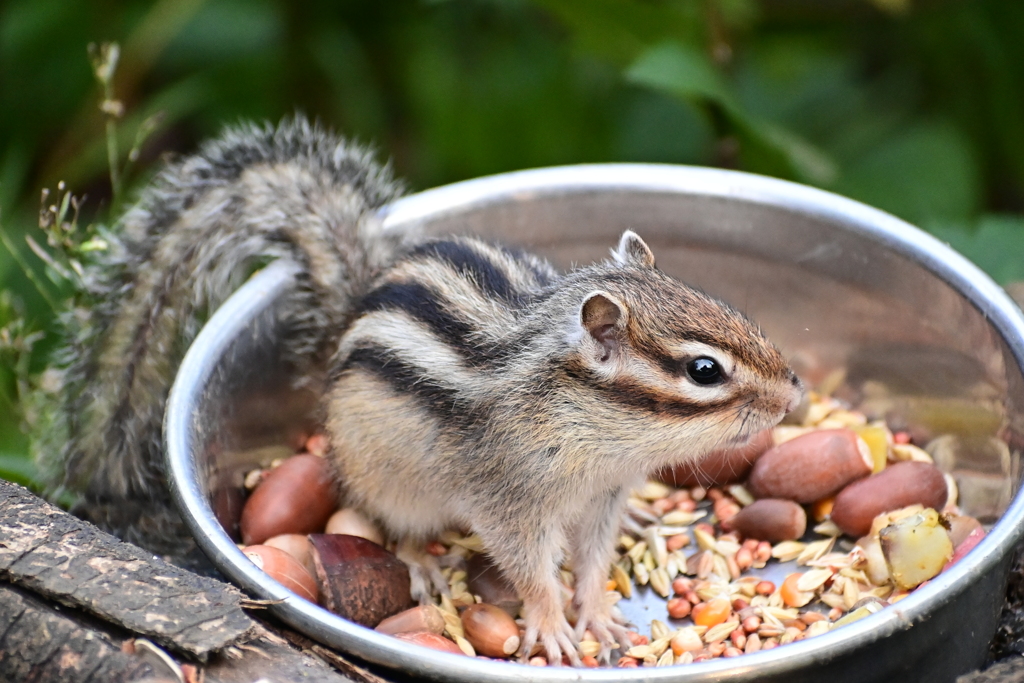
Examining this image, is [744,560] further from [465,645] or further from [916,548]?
[465,645]

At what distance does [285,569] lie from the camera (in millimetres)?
1824

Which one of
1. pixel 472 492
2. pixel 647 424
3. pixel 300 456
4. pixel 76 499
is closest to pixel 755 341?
pixel 647 424

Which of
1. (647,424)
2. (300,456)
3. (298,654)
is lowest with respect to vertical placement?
(298,654)

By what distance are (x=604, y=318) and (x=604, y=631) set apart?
582mm

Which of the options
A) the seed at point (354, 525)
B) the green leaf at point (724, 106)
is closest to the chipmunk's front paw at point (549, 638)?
the seed at point (354, 525)

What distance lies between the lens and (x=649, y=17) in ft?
9.79

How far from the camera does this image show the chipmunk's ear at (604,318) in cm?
166

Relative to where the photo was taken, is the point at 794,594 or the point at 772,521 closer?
the point at 794,594

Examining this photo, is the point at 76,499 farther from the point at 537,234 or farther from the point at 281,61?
the point at 281,61

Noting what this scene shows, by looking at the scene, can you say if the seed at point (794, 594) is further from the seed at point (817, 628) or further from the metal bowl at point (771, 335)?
the metal bowl at point (771, 335)

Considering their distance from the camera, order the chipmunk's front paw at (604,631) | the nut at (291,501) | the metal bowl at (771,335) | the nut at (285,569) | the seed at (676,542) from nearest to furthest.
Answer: the metal bowl at (771,335) < the nut at (285,569) < the chipmunk's front paw at (604,631) < the nut at (291,501) < the seed at (676,542)

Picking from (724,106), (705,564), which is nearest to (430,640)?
(705,564)

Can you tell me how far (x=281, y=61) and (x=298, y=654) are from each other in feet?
8.38

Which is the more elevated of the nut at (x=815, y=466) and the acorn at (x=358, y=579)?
the nut at (x=815, y=466)
